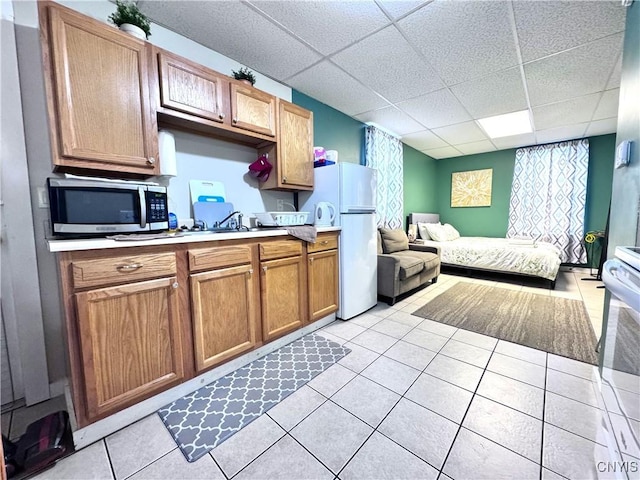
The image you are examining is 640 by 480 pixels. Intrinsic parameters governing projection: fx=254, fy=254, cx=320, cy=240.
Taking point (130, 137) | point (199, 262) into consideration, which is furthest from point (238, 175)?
point (199, 262)

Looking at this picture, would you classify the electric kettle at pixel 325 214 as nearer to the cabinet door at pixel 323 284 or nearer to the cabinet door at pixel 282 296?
the cabinet door at pixel 323 284

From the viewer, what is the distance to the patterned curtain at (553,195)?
443 centimetres

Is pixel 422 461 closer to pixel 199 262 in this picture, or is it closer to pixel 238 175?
pixel 199 262

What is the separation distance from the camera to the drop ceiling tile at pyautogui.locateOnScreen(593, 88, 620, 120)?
2.78m

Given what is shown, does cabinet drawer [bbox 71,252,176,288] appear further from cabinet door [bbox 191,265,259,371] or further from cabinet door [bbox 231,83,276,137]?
cabinet door [bbox 231,83,276,137]

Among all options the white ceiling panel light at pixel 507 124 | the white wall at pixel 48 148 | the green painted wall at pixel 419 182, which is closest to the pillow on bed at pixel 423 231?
the green painted wall at pixel 419 182

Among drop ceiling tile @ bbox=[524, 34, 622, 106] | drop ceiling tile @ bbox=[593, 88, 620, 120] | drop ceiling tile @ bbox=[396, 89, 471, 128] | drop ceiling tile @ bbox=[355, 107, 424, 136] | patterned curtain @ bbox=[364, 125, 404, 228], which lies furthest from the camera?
patterned curtain @ bbox=[364, 125, 404, 228]

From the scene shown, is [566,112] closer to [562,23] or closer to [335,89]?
[562,23]

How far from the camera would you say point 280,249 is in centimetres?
197

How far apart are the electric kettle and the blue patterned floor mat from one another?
110cm

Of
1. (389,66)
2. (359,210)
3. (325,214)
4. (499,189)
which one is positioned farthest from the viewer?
(499,189)

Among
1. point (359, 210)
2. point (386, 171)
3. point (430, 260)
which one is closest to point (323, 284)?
point (359, 210)

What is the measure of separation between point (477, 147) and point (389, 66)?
140 inches

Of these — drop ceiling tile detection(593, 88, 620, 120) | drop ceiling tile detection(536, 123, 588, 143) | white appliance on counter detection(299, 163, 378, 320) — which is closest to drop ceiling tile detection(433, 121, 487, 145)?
drop ceiling tile detection(536, 123, 588, 143)
